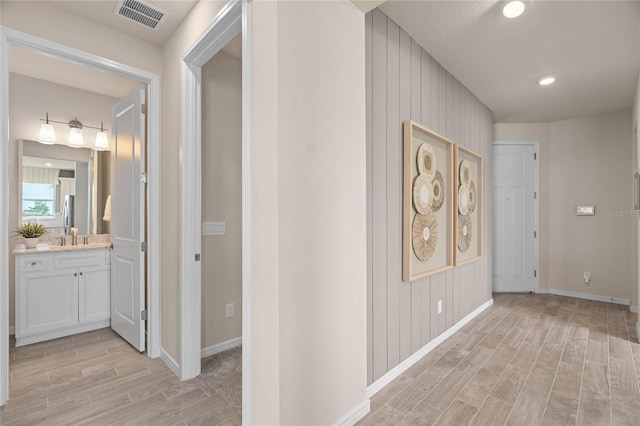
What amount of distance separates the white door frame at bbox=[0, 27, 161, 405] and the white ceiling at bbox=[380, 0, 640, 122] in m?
2.01

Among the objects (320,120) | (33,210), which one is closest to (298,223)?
(320,120)

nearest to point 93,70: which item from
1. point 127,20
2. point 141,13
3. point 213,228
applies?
point 127,20

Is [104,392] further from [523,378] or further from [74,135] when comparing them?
[523,378]

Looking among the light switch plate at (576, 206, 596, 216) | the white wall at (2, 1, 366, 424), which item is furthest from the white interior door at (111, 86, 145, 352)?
the light switch plate at (576, 206, 596, 216)

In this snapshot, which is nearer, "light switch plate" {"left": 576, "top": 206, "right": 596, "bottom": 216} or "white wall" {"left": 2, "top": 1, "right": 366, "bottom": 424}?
"white wall" {"left": 2, "top": 1, "right": 366, "bottom": 424}

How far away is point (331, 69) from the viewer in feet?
5.34

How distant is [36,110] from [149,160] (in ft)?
6.01

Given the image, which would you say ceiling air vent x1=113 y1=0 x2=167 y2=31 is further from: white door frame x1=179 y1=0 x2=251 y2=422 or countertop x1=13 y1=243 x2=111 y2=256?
countertop x1=13 y1=243 x2=111 y2=256

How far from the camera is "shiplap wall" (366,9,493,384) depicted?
6.82 ft

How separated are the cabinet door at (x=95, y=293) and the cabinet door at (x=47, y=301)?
0.06m

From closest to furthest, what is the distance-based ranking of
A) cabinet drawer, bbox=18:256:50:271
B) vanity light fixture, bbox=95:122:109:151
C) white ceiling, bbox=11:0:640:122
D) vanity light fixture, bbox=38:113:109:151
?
white ceiling, bbox=11:0:640:122 < cabinet drawer, bbox=18:256:50:271 < vanity light fixture, bbox=38:113:109:151 < vanity light fixture, bbox=95:122:109:151

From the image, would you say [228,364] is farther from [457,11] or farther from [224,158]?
[457,11]

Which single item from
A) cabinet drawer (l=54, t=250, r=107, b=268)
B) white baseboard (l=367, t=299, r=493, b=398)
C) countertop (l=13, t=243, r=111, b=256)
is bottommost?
white baseboard (l=367, t=299, r=493, b=398)

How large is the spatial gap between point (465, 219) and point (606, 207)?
2.65 meters
